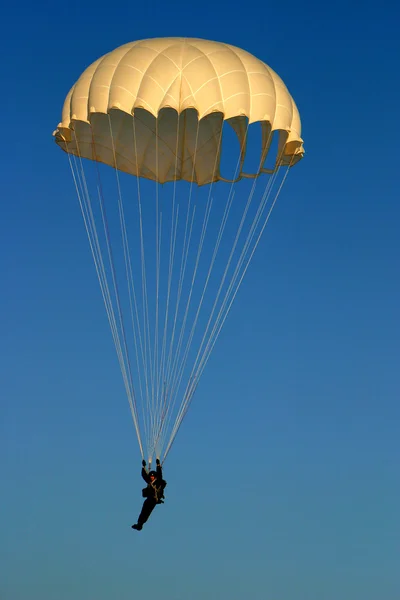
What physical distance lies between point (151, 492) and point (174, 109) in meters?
8.23

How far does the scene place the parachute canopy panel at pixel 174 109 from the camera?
29.0 metres

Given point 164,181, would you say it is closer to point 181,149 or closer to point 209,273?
point 181,149

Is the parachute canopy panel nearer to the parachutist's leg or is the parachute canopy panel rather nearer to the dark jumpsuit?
the dark jumpsuit

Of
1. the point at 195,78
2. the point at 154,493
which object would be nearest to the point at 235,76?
the point at 195,78

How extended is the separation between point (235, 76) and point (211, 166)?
3304 millimetres

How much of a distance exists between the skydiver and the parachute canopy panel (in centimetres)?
723

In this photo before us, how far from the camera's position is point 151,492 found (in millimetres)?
27797

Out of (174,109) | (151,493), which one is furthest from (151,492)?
(174,109)

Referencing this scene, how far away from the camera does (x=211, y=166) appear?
3216 cm

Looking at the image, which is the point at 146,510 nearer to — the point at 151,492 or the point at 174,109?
the point at 151,492

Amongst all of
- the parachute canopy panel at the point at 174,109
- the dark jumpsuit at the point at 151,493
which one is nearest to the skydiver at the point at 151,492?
the dark jumpsuit at the point at 151,493

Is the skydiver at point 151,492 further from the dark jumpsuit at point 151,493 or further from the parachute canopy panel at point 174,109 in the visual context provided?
the parachute canopy panel at point 174,109

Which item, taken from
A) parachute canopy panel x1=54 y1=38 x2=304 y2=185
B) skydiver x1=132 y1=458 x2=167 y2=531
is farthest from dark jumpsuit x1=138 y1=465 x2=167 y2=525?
parachute canopy panel x1=54 y1=38 x2=304 y2=185

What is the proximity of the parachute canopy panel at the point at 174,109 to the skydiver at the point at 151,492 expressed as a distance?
23.7ft
